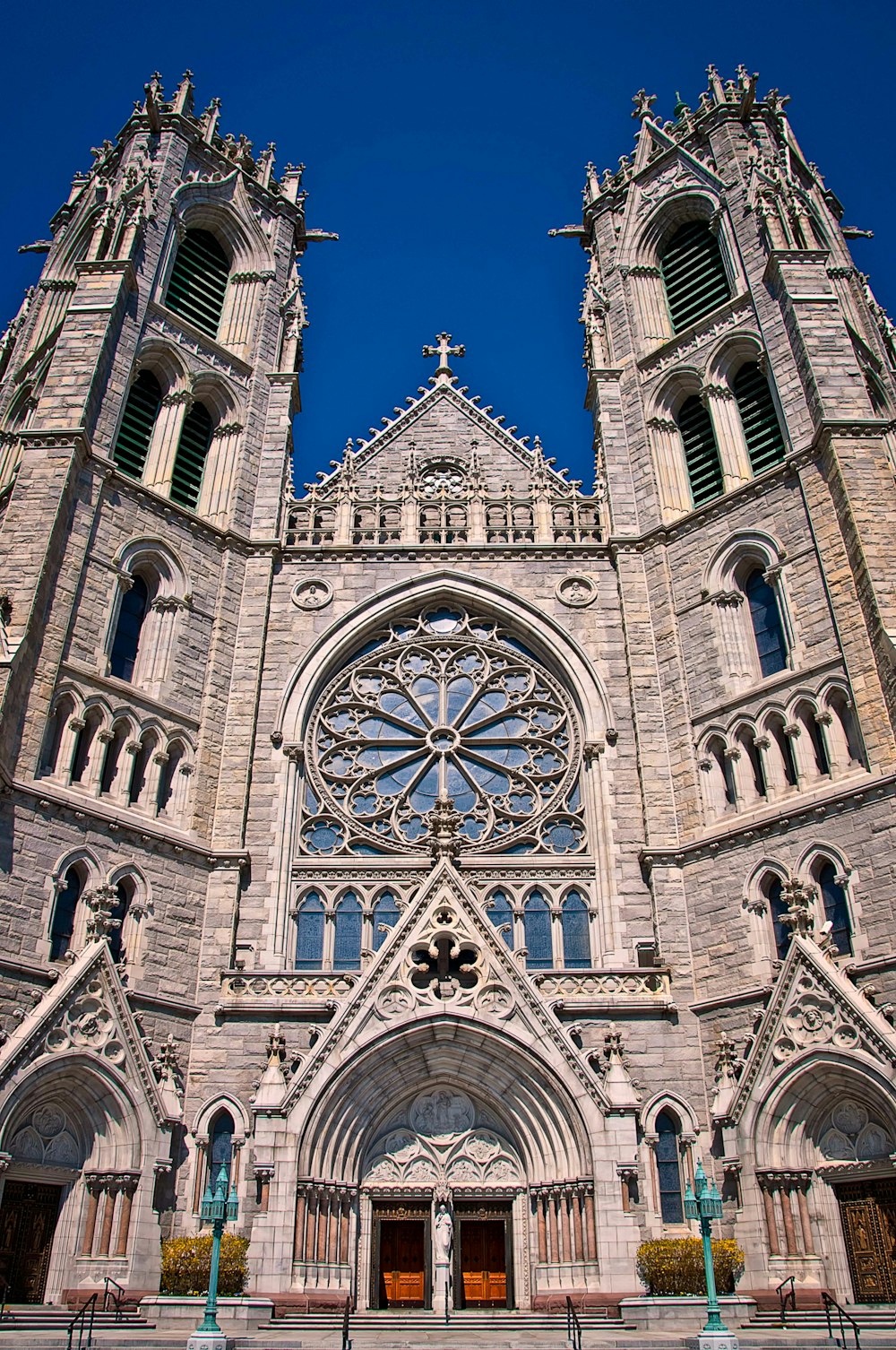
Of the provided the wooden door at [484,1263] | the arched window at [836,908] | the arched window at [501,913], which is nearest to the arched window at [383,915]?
the arched window at [501,913]

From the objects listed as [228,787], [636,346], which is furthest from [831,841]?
[636,346]

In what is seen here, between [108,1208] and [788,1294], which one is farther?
[108,1208]

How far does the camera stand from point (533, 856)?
64.4 feet


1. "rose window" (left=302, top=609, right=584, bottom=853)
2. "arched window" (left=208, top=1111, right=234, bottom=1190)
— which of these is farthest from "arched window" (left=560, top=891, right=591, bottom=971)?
"arched window" (left=208, top=1111, right=234, bottom=1190)

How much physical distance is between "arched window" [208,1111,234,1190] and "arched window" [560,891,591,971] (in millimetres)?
5932

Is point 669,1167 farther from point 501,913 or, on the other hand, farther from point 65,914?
point 65,914

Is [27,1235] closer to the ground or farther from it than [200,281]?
closer to the ground

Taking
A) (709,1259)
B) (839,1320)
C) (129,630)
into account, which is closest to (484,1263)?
(709,1259)

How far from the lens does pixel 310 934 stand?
19141 millimetres

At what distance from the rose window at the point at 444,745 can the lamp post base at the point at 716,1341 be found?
930 centimetres

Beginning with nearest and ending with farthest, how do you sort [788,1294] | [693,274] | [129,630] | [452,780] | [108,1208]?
[788,1294] < [108,1208] < [129,630] < [452,780] < [693,274]

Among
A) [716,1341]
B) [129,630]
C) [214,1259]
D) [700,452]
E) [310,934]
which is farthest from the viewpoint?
[700,452]

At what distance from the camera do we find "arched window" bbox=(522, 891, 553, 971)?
A: 61.4 feet

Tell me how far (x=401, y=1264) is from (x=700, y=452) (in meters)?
16.6
